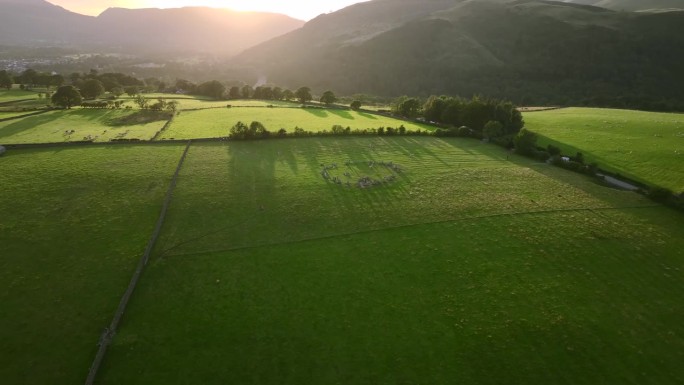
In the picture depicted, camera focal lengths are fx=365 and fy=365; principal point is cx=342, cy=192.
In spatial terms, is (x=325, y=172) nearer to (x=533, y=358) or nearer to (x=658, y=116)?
(x=533, y=358)

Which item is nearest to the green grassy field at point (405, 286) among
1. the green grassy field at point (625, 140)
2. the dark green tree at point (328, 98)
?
the green grassy field at point (625, 140)

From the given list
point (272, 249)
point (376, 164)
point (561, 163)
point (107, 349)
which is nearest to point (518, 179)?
point (561, 163)

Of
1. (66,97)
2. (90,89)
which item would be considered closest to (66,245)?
(66,97)

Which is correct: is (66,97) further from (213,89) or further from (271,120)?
(271,120)

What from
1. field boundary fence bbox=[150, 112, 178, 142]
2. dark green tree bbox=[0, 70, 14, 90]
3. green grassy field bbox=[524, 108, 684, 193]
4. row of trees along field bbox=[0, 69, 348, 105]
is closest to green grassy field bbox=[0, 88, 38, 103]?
dark green tree bbox=[0, 70, 14, 90]

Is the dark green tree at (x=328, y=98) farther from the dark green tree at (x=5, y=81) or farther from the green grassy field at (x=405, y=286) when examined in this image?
the dark green tree at (x=5, y=81)
